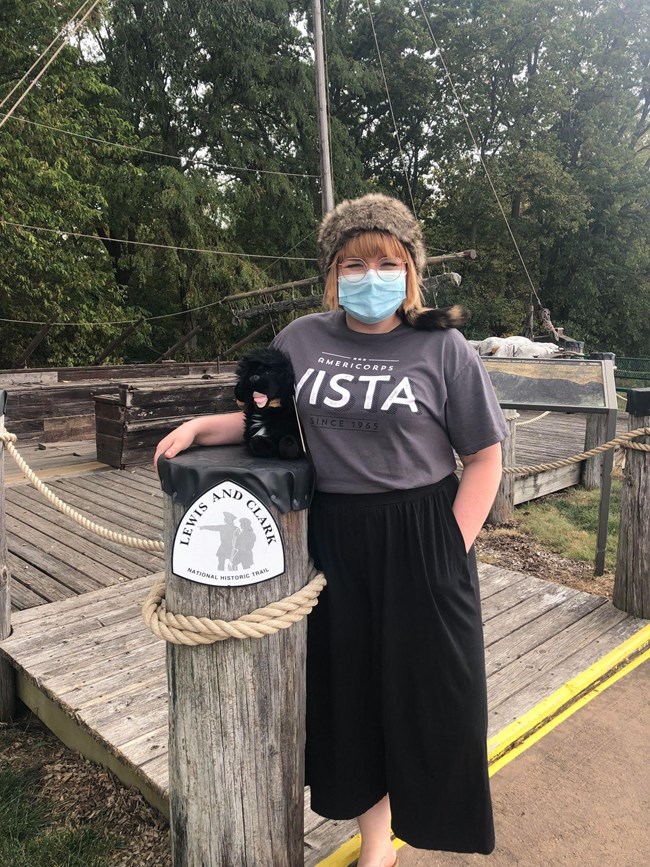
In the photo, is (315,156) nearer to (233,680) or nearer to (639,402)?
(639,402)

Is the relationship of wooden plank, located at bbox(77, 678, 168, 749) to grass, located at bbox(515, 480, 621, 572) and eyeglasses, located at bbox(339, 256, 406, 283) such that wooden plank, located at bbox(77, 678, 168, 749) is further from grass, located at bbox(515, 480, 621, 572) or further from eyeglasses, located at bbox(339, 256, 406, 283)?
grass, located at bbox(515, 480, 621, 572)

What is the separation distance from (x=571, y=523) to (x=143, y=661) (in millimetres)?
4229

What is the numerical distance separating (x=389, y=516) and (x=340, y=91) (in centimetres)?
2888

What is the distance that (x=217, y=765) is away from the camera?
1.60 m

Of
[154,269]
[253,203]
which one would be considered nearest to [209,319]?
[154,269]

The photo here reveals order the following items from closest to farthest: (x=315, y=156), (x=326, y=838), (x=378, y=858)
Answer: (x=378, y=858), (x=326, y=838), (x=315, y=156)

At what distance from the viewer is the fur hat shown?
171cm

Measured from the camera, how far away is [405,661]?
1.74 m

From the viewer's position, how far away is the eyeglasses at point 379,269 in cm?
172

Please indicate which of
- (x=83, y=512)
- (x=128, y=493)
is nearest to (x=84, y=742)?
(x=83, y=512)

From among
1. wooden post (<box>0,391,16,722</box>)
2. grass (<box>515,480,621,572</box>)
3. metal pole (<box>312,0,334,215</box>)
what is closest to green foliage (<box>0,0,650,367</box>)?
metal pole (<box>312,0,334,215</box>)

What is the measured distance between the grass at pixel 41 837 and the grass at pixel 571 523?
151 inches

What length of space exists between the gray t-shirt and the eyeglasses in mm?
156

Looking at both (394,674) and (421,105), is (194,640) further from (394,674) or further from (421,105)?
(421,105)
